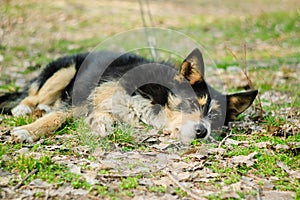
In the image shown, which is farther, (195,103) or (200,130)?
(195,103)

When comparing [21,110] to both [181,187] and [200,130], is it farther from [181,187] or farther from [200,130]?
[181,187]

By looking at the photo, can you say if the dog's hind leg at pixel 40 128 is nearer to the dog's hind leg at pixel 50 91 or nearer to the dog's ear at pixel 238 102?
the dog's hind leg at pixel 50 91

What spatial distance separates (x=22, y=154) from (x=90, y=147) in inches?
29.8

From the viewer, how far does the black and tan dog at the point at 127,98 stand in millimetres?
4773

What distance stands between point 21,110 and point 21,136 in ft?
4.53

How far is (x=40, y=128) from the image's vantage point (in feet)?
15.8

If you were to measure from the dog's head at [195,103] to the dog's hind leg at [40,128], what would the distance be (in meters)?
1.43

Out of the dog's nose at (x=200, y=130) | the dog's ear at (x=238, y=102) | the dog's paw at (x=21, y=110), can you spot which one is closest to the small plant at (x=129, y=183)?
the dog's nose at (x=200, y=130)

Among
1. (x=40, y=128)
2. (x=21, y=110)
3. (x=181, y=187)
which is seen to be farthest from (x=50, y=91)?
(x=181, y=187)

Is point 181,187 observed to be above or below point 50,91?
below

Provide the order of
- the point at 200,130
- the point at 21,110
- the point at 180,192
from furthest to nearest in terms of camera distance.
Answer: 1. the point at 21,110
2. the point at 200,130
3. the point at 180,192

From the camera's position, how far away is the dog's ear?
16.4 feet

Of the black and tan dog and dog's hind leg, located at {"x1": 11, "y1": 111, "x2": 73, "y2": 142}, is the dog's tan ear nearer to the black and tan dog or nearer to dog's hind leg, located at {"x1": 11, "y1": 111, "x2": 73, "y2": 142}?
the black and tan dog

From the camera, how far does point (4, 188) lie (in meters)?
3.41
